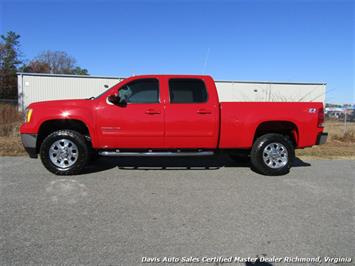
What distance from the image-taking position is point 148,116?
21.2 feet

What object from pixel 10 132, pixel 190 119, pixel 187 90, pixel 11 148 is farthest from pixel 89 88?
pixel 190 119

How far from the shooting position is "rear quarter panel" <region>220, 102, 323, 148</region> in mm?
6625

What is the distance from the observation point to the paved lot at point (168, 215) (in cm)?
333

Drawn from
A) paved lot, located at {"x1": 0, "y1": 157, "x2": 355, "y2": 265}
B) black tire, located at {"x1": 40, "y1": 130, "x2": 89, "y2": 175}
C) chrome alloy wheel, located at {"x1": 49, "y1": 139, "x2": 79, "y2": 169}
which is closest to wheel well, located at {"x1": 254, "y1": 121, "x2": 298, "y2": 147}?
paved lot, located at {"x1": 0, "y1": 157, "x2": 355, "y2": 265}

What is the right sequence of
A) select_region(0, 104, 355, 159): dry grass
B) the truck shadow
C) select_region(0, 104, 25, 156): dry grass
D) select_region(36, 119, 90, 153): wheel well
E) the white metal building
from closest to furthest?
select_region(36, 119, 90, 153): wheel well
the truck shadow
select_region(0, 104, 25, 156): dry grass
select_region(0, 104, 355, 159): dry grass
the white metal building

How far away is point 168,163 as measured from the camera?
773 centimetres

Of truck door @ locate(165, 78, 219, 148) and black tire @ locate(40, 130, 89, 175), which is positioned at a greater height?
truck door @ locate(165, 78, 219, 148)

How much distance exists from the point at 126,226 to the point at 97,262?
2.90ft

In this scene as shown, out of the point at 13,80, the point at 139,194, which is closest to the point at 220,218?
the point at 139,194

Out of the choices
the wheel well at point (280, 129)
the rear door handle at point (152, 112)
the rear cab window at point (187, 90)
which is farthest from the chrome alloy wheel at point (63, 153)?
the wheel well at point (280, 129)

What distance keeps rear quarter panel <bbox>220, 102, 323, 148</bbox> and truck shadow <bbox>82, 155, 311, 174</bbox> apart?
1021 millimetres

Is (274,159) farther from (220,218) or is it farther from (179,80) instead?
(220,218)

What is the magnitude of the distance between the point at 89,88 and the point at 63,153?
75.8ft

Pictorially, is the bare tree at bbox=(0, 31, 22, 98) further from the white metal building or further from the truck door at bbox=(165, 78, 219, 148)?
the truck door at bbox=(165, 78, 219, 148)
